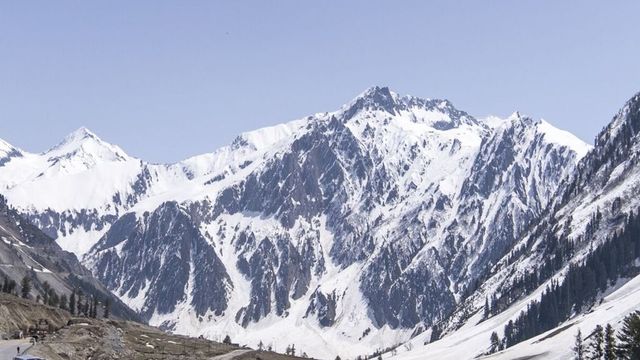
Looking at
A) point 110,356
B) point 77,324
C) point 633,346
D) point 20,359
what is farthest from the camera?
point 77,324

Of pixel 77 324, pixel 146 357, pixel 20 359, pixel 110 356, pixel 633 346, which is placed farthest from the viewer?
pixel 77 324

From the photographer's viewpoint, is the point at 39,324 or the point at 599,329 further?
the point at 39,324

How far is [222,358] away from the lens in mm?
198125

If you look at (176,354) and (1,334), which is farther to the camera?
(176,354)

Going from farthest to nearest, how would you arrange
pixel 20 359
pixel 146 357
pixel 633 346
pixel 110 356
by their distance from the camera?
pixel 146 357 < pixel 110 356 < pixel 633 346 < pixel 20 359

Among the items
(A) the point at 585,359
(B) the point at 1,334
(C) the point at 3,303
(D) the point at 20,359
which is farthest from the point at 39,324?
(A) the point at 585,359

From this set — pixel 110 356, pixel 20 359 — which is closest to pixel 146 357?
pixel 110 356

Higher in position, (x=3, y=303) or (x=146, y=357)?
(x=3, y=303)

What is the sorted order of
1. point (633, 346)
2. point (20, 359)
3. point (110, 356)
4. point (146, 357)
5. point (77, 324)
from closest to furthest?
1. point (20, 359)
2. point (633, 346)
3. point (110, 356)
4. point (146, 357)
5. point (77, 324)

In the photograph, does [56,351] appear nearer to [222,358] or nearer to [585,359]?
[222,358]

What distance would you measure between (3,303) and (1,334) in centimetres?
2143

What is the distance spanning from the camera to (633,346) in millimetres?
148375

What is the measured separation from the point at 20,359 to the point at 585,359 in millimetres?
113026

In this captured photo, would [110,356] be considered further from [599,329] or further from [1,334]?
[599,329]
